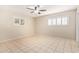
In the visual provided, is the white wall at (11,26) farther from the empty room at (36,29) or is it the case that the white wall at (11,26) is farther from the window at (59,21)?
the window at (59,21)

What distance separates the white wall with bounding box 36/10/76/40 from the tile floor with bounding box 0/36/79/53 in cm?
9

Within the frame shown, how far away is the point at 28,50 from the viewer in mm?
1589

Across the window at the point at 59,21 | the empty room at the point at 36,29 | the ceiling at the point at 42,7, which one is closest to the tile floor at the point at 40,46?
the empty room at the point at 36,29

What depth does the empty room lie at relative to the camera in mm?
1546

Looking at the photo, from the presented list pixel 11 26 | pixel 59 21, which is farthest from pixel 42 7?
pixel 11 26

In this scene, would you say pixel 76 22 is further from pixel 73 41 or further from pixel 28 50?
pixel 28 50

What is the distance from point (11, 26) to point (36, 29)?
0.47m

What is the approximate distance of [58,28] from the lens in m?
1.64

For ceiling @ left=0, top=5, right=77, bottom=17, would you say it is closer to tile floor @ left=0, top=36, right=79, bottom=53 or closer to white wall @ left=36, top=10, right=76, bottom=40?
white wall @ left=36, top=10, right=76, bottom=40

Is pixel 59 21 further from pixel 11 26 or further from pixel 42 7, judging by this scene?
pixel 11 26

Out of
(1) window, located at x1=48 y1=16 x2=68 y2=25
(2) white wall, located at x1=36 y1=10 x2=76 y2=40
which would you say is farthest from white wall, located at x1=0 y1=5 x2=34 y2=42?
(1) window, located at x1=48 y1=16 x2=68 y2=25
